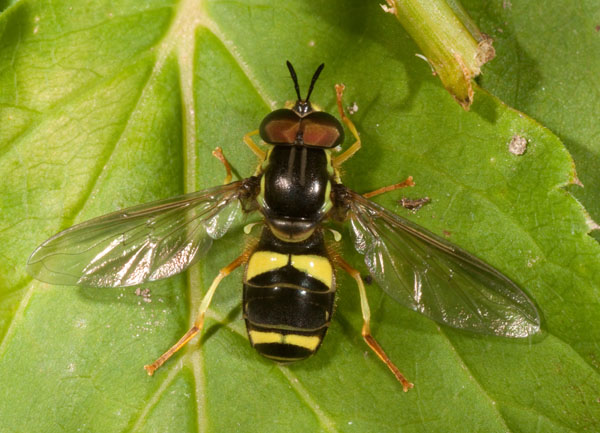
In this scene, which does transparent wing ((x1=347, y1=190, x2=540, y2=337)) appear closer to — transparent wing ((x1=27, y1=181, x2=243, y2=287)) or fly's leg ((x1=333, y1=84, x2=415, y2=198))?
fly's leg ((x1=333, y1=84, x2=415, y2=198))

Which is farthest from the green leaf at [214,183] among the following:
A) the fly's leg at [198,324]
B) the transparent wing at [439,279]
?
the transparent wing at [439,279]

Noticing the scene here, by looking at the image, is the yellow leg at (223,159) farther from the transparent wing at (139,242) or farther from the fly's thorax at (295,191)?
the fly's thorax at (295,191)

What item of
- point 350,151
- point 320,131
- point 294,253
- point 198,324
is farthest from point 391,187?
point 198,324

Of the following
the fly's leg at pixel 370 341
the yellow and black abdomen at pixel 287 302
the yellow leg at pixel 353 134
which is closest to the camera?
the yellow and black abdomen at pixel 287 302

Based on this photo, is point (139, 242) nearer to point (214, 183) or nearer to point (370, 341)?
point (214, 183)

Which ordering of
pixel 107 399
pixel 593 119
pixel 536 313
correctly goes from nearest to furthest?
pixel 536 313 → pixel 107 399 → pixel 593 119

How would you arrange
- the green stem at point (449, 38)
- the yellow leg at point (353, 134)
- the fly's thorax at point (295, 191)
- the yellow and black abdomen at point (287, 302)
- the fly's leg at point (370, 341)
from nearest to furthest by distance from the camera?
1. the green stem at point (449, 38)
2. the yellow and black abdomen at point (287, 302)
3. the fly's thorax at point (295, 191)
4. the fly's leg at point (370, 341)
5. the yellow leg at point (353, 134)

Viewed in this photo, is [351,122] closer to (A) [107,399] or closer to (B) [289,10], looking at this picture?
(B) [289,10]

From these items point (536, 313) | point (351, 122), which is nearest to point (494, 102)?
point (351, 122)
